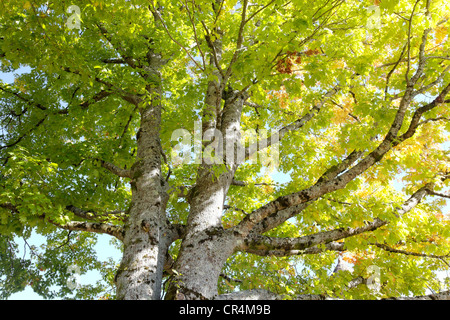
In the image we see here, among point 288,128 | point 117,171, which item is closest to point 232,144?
point 288,128

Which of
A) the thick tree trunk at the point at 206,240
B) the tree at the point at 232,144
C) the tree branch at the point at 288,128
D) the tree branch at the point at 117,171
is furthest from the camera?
the tree branch at the point at 288,128

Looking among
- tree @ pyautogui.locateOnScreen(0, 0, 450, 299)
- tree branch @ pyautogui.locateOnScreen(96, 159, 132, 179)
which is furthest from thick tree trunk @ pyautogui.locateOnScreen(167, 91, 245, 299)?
tree branch @ pyautogui.locateOnScreen(96, 159, 132, 179)

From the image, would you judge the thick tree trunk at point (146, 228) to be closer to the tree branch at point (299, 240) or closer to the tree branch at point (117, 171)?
the tree branch at point (117, 171)

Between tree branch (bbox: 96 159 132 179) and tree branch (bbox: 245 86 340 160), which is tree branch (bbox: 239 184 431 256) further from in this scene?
tree branch (bbox: 96 159 132 179)

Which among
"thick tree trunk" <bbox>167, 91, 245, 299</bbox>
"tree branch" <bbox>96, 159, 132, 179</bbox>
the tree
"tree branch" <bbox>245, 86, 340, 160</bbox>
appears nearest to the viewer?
"thick tree trunk" <bbox>167, 91, 245, 299</bbox>

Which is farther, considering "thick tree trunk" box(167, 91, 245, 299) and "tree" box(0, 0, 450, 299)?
"tree" box(0, 0, 450, 299)

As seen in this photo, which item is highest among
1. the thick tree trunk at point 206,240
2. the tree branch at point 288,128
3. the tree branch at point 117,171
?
the tree branch at point 288,128

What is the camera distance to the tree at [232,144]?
3695 mm

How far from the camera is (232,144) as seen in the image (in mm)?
4859

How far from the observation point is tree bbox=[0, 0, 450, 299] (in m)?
3.70

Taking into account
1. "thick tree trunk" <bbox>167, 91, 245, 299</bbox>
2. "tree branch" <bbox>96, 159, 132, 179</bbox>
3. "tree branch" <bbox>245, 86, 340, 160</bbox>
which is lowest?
"thick tree trunk" <bbox>167, 91, 245, 299</bbox>

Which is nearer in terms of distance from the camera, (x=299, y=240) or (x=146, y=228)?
(x=146, y=228)

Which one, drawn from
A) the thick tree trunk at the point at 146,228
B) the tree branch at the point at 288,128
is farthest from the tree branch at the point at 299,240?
the tree branch at the point at 288,128

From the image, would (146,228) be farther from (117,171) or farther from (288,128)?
(288,128)
